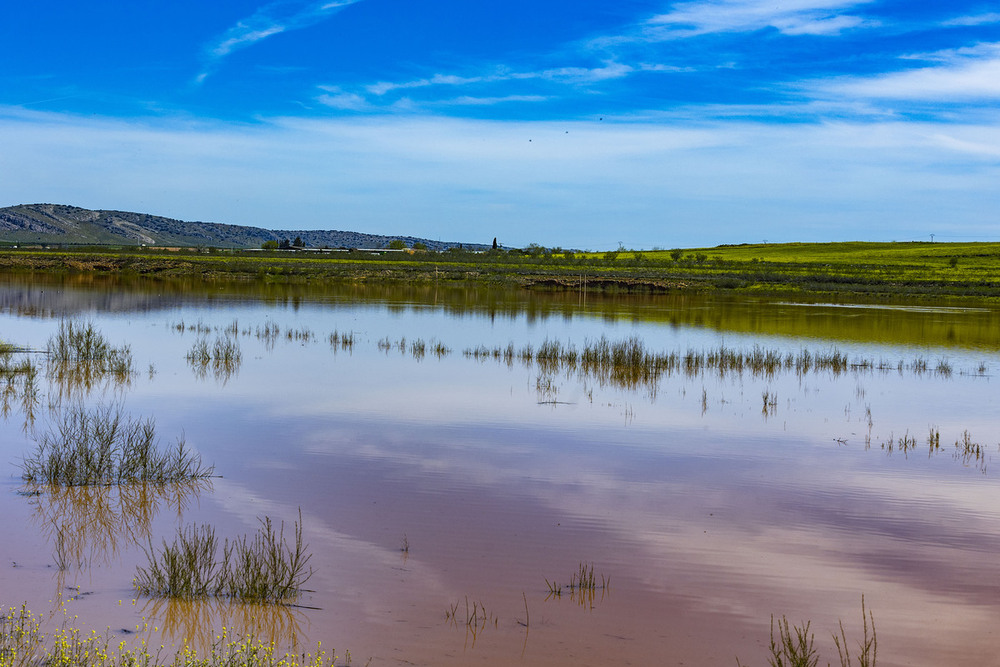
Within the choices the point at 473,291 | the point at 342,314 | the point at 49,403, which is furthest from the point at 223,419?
the point at 473,291

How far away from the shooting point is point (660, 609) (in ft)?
18.1

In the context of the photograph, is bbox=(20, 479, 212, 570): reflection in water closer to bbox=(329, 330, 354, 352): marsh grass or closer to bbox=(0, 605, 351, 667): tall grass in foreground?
bbox=(0, 605, 351, 667): tall grass in foreground

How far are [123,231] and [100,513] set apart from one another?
176145 millimetres

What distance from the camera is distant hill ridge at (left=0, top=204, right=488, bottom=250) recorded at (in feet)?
504

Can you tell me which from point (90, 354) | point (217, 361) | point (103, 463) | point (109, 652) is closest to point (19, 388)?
point (90, 354)

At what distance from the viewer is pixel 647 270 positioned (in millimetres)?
69188

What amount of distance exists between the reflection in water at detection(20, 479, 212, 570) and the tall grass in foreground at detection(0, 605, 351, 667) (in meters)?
1.21

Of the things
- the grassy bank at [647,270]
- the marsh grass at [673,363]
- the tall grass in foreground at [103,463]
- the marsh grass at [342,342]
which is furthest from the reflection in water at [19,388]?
the grassy bank at [647,270]

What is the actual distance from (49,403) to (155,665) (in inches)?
325

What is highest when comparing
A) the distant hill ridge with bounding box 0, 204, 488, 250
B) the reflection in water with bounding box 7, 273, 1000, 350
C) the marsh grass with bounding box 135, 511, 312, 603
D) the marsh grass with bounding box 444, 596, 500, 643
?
the distant hill ridge with bounding box 0, 204, 488, 250

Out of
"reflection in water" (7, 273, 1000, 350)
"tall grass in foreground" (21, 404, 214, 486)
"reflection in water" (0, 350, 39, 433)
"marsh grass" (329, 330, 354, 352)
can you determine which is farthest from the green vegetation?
"reflection in water" (7, 273, 1000, 350)

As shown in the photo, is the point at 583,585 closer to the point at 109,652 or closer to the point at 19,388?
the point at 109,652

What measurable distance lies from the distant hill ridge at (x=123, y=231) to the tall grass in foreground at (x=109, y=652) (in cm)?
13994

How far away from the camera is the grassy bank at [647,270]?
55094 millimetres
